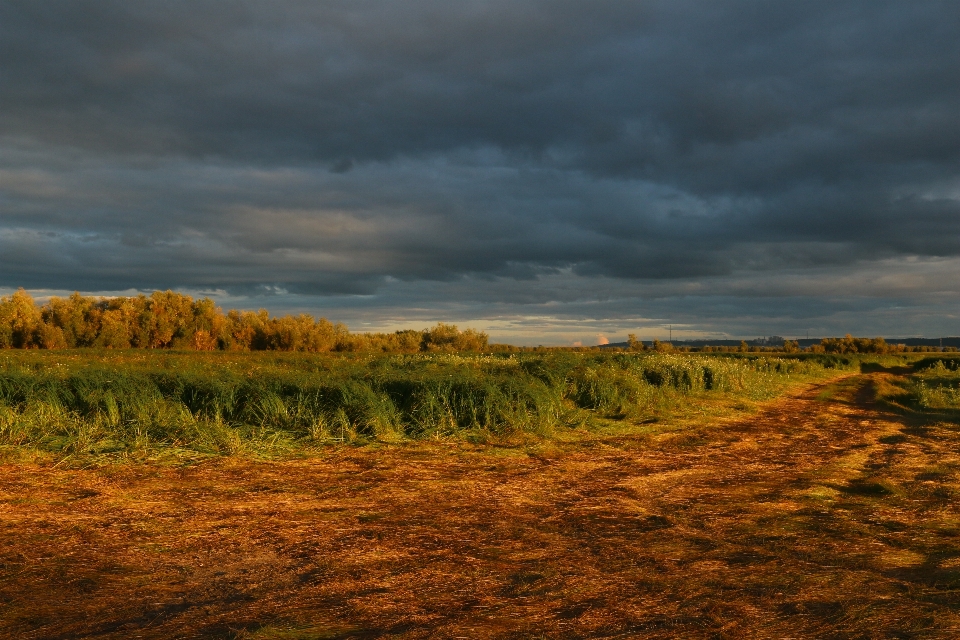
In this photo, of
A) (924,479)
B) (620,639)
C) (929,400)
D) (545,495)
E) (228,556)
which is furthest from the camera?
(929,400)

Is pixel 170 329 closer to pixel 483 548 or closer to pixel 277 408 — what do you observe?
pixel 277 408

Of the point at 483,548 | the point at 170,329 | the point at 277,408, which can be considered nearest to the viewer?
the point at 483,548

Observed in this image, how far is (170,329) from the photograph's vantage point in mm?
42438

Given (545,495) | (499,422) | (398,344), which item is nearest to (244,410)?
(499,422)

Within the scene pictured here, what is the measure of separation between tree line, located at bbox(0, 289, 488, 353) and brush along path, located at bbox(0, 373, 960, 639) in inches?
1214

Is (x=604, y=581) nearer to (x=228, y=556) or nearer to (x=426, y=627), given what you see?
(x=426, y=627)

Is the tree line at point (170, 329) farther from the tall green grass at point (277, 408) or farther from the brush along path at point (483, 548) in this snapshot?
the brush along path at point (483, 548)

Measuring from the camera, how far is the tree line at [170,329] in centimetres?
3984

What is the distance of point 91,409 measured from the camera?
11.3 metres

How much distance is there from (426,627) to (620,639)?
1.11m

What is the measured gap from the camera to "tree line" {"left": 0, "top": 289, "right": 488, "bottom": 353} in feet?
131

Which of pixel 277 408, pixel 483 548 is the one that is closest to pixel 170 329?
pixel 277 408

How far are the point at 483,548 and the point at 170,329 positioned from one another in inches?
1661

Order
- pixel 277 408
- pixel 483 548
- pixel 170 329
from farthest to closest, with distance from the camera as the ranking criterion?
pixel 170 329 < pixel 277 408 < pixel 483 548
